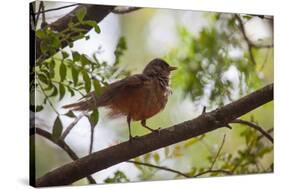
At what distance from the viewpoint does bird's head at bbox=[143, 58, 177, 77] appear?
3127 millimetres

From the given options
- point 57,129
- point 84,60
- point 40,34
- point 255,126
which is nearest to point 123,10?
point 84,60

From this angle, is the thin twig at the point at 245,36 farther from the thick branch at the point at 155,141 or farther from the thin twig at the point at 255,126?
the thin twig at the point at 255,126

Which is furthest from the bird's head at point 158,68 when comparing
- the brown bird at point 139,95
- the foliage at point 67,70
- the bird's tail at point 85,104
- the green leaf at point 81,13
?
the green leaf at point 81,13

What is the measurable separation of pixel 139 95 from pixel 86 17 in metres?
0.48

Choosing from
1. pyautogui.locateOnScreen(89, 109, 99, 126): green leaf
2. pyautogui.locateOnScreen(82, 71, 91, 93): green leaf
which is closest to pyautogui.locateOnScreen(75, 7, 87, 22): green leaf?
pyautogui.locateOnScreen(82, 71, 91, 93): green leaf

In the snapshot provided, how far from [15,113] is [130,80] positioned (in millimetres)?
605

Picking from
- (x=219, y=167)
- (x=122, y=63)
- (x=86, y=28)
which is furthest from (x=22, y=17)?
(x=219, y=167)

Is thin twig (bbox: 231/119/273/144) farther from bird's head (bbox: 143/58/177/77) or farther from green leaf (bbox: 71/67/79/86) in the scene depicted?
green leaf (bbox: 71/67/79/86)

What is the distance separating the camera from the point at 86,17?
2.98m

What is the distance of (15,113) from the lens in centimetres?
287

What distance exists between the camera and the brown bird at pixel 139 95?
302 centimetres

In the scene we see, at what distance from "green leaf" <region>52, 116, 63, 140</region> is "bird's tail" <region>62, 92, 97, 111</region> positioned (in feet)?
0.27

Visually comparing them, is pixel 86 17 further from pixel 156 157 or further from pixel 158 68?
pixel 156 157

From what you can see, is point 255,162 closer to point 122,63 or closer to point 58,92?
point 122,63
